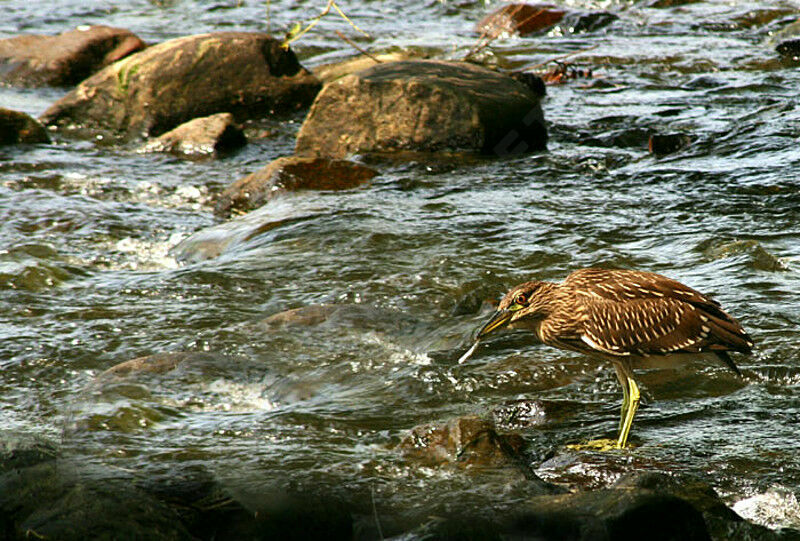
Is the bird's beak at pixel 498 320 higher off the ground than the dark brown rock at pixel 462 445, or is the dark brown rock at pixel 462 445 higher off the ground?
the bird's beak at pixel 498 320

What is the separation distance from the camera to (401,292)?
6586mm

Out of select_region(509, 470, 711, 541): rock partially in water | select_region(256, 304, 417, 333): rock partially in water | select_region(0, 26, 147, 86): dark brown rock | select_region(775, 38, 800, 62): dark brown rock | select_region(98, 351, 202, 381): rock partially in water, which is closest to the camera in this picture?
select_region(509, 470, 711, 541): rock partially in water

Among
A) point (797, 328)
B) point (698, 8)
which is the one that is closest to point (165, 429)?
point (797, 328)

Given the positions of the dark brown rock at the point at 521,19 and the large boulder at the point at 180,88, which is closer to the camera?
the large boulder at the point at 180,88

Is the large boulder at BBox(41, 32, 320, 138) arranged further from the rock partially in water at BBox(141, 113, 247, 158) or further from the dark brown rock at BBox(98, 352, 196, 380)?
the dark brown rock at BBox(98, 352, 196, 380)

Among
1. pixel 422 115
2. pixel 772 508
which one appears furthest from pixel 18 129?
pixel 772 508

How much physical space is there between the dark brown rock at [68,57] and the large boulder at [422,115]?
4668mm

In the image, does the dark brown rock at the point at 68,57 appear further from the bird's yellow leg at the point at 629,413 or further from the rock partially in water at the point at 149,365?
the bird's yellow leg at the point at 629,413

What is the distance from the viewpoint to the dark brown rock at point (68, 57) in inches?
525

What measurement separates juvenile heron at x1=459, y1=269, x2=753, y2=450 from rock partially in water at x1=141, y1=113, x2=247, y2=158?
19.5 feet

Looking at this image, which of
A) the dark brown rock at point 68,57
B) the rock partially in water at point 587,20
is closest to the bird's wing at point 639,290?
the dark brown rock at point 68,57

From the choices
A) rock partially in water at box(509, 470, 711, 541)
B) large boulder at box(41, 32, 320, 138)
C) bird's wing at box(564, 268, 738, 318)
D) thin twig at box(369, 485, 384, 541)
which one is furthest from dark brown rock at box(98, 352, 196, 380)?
large boulder at box(41, 32, 320, 138)

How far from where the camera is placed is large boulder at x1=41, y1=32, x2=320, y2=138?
1120cm

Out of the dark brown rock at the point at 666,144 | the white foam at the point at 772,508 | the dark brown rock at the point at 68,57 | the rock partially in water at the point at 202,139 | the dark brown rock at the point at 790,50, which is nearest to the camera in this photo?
the white foam at the point at 772,508
